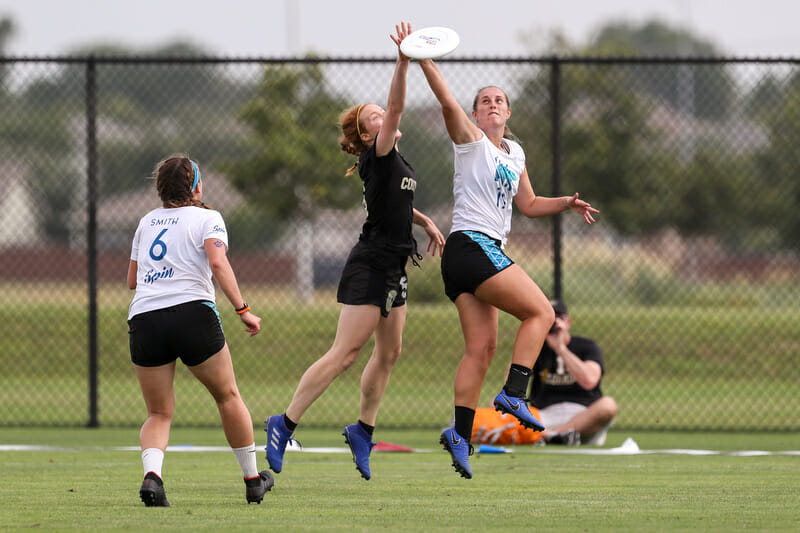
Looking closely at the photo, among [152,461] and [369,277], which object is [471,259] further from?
[152,461]

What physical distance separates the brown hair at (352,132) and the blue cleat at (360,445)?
1605mm

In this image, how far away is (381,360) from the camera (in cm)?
677

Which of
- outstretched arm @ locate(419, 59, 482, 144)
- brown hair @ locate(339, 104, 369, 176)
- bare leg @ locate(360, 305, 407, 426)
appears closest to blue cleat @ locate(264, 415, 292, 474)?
bare leg @ locate(360, 305, 407, 426)

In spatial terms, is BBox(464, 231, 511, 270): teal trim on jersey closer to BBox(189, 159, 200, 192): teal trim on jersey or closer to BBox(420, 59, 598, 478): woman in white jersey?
BBox(420, 59, 598, 478): woman in white jersey

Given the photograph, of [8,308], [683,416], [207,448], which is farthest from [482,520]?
[8,308]

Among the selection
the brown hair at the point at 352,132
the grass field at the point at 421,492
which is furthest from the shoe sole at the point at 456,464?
the brown hair at the point at 352,132

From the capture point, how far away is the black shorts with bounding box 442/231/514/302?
604 centimetres

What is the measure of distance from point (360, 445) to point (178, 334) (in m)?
1.74

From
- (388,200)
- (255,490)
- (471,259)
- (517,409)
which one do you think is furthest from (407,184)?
(255,490)

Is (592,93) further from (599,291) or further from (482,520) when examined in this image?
(482,520)

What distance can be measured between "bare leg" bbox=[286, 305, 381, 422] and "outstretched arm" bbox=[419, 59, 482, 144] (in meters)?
1.13

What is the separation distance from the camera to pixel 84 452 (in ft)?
28.2

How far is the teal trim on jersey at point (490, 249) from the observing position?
238 inches

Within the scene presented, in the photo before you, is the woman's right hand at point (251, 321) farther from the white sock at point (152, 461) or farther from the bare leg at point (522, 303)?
the bare leg at point (522, 303)
